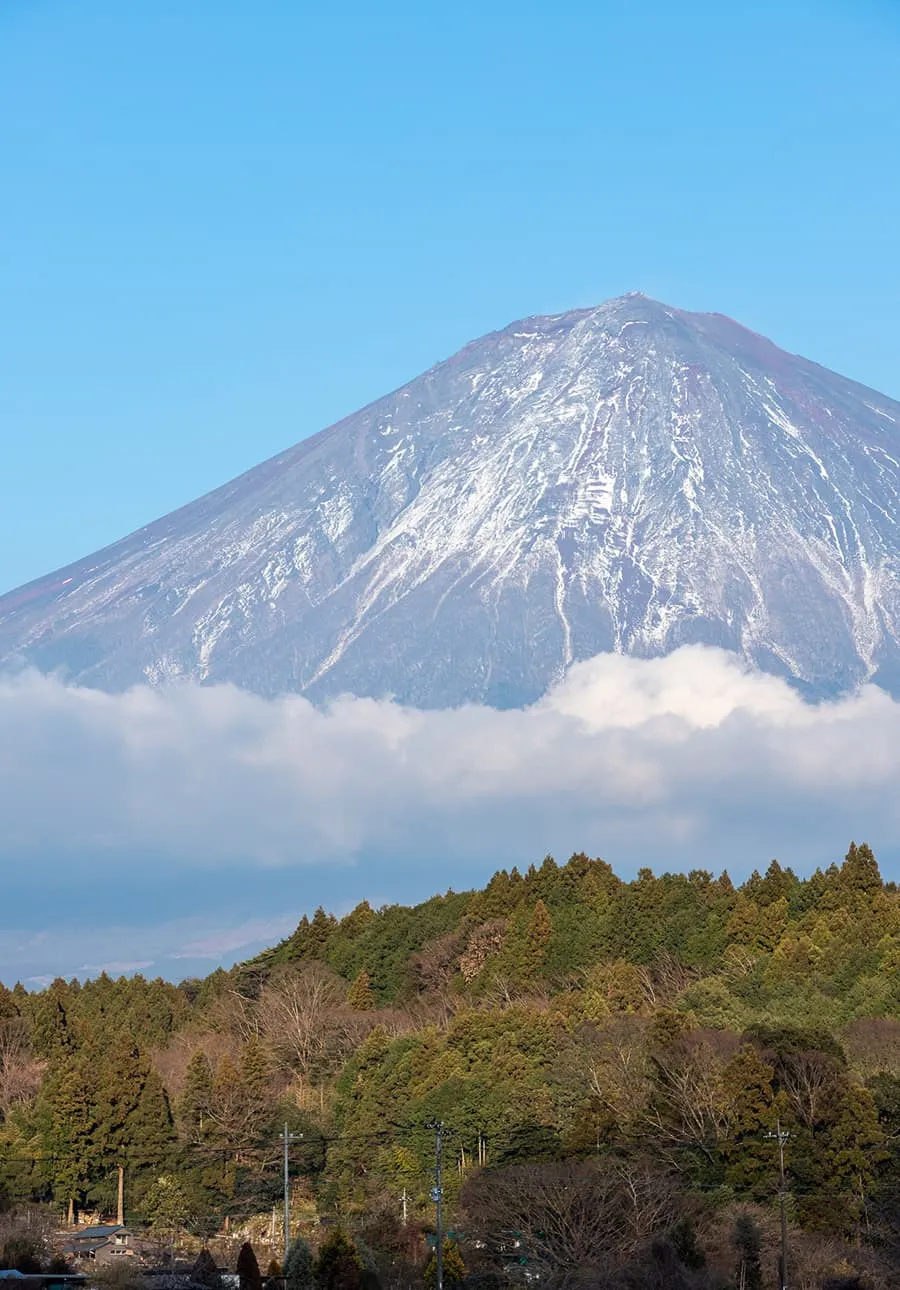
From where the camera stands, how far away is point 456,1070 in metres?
77.6

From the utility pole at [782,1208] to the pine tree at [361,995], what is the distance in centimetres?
4354

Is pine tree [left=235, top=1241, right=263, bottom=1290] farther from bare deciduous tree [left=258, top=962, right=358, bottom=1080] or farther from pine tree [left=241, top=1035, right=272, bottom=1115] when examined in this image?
bare deciduous tree [left=258, top=962, right=358, bottom=1080]

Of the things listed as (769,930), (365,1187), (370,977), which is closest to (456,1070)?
(365,1187)

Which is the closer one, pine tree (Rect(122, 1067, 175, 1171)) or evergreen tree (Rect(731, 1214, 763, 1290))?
evergreen tree (Rect(731, 1214, 763, 1290))

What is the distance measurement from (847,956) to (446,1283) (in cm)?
3166

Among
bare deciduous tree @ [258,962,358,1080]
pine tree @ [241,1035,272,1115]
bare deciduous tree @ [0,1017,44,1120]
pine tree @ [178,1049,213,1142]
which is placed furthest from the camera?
bare deciduous tree @ [258,962,358,1080]

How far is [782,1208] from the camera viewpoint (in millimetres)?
56719

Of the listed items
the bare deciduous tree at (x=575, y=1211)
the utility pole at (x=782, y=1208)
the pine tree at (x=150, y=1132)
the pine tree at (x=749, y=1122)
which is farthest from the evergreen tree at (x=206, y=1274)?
the utility pole at (x=782, y=1208)

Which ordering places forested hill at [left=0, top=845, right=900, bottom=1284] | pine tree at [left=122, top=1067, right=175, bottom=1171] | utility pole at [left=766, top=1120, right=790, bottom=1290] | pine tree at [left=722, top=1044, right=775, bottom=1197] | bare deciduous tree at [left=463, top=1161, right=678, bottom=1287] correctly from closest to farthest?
utility pole at [left=766, top=1120, right=790, bottom=1290], bare deciduous tree at [left=463, top=1161, right=678, bottom=1287], pine tree at [left=722, top=1044, right=775, bottom=1197], forested hill at [left=0, top=845, right=900, bottom=1284], pine tree at [left=122, top=1067, right=175, bottom=1171]

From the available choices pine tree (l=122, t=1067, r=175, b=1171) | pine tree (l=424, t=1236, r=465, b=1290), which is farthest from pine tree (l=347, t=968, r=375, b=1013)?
pine tree (l=424, t=1236, r=465, b=1290)

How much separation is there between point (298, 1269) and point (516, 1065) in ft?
62.5

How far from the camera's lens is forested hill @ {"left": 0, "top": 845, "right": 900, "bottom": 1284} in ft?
210

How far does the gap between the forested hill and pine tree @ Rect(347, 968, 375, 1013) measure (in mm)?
203

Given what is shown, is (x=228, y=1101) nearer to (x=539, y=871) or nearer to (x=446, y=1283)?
(x=446, y=1283)
